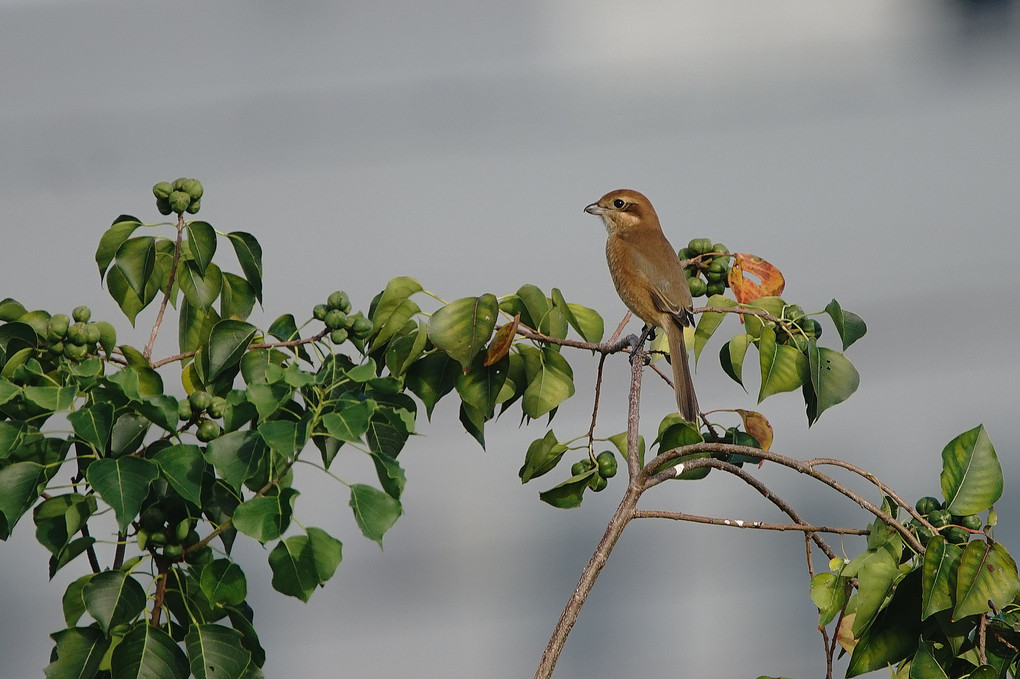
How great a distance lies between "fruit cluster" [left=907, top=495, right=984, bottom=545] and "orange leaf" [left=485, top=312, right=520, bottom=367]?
0.80 metres

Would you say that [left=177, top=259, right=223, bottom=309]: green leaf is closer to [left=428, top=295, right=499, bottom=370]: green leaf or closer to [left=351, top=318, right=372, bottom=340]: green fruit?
[left=351, top=318, right=372, bottom=340]: green fruit

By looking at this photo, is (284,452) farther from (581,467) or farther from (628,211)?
(628,211)

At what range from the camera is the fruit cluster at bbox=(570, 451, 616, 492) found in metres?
2.01

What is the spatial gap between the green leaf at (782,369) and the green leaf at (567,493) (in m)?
0.41

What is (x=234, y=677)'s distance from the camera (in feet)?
5.01

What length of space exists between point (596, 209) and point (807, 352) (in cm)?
208

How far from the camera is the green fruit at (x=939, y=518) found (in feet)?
5.35

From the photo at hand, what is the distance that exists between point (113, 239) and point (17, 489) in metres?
0.59

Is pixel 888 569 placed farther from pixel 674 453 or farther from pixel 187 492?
pixel 187 492

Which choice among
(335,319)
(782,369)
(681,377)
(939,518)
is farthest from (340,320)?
(681,377)

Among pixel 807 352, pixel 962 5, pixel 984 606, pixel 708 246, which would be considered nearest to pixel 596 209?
pixel 708 246

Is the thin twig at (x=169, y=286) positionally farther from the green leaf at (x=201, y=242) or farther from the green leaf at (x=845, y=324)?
the green leaf at (x=845, y=324)

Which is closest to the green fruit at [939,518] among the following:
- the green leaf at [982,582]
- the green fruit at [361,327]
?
the green leaf at [982,582]

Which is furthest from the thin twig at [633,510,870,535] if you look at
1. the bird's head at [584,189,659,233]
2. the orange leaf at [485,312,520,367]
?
the bird's head at [584,189,659,233]
